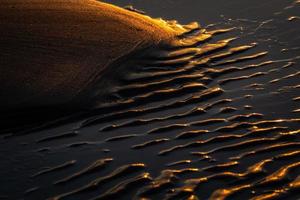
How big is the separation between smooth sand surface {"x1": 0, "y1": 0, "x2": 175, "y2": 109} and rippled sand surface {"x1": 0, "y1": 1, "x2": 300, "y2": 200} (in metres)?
0.29

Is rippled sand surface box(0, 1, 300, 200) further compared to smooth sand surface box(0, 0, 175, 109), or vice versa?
smooth sand surface box(0, 0, 175, 109)

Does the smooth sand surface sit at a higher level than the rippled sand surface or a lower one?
higher

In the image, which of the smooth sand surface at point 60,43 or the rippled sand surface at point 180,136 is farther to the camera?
the smooth sand surface at point 60,43

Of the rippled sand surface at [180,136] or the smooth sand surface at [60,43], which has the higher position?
the smooth sand surface at [60,43]

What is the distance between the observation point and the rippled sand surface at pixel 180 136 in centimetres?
365

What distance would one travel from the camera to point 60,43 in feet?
18.1

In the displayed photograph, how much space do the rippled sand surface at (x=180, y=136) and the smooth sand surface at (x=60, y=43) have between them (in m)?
0.29

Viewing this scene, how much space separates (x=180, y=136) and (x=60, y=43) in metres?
1.96

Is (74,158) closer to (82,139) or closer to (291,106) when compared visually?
(82,139)

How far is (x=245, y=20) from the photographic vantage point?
22.1 ft

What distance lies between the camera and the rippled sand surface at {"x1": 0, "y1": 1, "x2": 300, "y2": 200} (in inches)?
144

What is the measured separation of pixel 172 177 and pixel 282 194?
→ 31.0 inches

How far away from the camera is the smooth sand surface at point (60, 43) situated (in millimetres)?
4895

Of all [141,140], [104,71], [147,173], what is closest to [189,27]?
[104,71]
